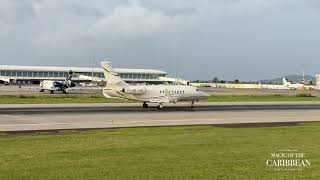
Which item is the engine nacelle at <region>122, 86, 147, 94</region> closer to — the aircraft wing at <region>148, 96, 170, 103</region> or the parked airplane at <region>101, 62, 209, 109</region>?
the parked airplane at <region>101, 62, 209, 109</region>

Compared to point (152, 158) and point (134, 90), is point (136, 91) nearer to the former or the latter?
point (134, 90)

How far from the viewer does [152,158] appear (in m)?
16.6

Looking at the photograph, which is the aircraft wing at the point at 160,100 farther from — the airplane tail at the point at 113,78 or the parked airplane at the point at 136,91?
the airplane tail at the point at 113,78

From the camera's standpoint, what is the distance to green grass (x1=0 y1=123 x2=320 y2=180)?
13.7m

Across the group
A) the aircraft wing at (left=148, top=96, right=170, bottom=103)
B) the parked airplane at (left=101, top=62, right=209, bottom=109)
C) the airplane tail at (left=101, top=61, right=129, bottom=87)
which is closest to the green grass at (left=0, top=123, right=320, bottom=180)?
the parked airplane at (left=101, top=62, right=209, bottom=109)

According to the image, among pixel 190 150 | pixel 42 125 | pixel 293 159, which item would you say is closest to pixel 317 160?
pixel 293 159

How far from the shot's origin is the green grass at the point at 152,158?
44.9 ft

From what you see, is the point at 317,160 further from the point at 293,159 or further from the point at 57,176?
the point at 57,176

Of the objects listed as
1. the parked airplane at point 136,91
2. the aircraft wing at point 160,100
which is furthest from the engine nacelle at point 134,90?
the aircraft wing at point 160,100

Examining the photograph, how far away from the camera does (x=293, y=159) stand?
51.9 feet

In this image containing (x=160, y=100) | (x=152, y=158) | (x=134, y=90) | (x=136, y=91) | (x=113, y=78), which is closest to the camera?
(x=152, y=158)

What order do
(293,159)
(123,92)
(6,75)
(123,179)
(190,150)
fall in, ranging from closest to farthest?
(123,179)
(293,159)
(190,150)
(123,92)
(6,75)

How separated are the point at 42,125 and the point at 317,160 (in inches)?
828

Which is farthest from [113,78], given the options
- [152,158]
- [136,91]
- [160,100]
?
[152,158]
